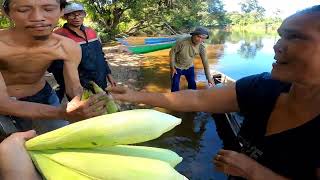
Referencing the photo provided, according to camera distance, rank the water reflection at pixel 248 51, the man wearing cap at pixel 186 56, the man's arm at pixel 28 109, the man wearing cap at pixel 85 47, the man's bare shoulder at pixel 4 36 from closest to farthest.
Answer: the man's arm at pixel 28 109
the man's bare shoulder at pixel 4 36
the man wearing cap at pixel 85 47
the man wearing cap at pixel 186 56
the water reflection at pixel 248 51

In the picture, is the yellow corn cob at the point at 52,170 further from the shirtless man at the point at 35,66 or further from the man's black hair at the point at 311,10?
the man's black hair at the point at 311,10

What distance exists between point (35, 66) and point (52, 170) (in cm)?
154

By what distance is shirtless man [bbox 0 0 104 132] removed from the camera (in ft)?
5.42

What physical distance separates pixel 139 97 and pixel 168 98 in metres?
0.19

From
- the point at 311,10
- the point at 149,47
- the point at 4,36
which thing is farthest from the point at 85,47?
the point at 149,47

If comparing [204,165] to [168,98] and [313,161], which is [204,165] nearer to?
[168,98]

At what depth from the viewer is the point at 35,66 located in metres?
2.46

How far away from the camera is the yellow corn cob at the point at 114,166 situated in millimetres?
1026

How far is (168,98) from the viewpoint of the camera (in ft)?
6.35

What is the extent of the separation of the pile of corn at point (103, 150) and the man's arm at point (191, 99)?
67cm

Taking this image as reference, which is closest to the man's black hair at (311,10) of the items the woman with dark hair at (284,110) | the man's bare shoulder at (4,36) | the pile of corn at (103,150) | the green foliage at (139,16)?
the woman with dark hair at (284,110)

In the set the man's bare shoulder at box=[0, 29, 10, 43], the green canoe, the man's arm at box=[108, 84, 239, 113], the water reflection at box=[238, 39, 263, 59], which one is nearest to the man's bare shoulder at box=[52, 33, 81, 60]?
the man's bare shoulder at box=[0, 29, 10, 43]

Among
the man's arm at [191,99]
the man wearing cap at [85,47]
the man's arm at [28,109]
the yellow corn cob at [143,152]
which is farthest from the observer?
the man wearing cap at [85,47]

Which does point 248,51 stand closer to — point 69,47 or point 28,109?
point 69,47
